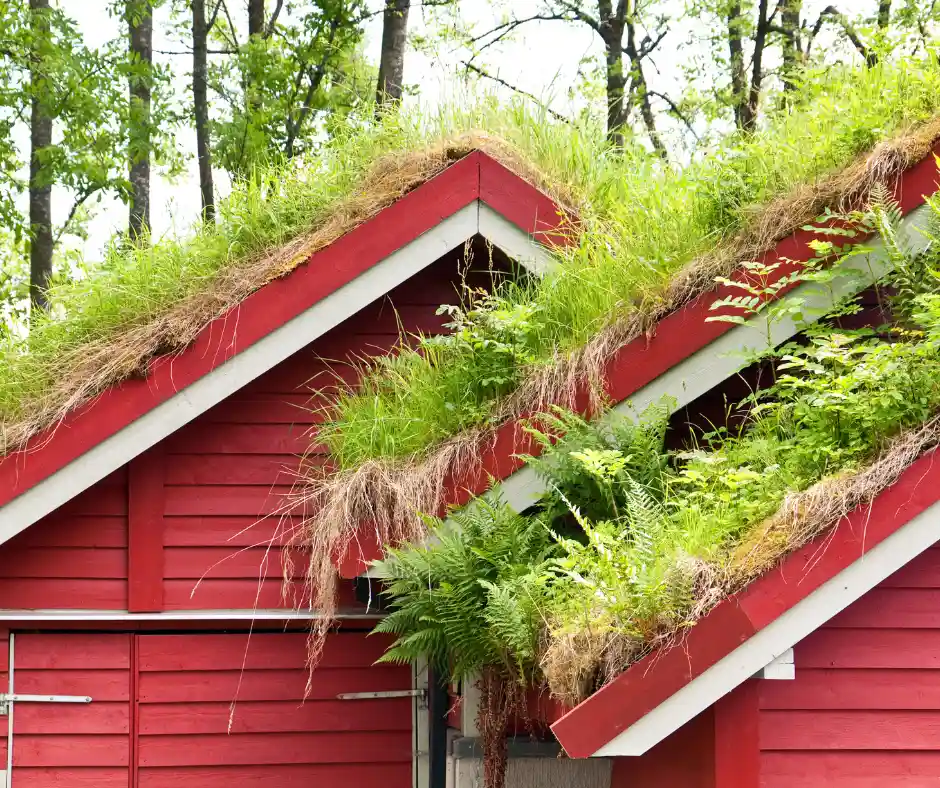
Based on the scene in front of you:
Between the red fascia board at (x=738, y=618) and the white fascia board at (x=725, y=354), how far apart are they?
1.50 meters

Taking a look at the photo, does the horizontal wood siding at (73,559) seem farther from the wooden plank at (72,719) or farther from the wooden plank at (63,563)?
the wooden plank at (72,719)

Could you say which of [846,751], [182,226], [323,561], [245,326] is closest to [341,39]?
[182,226]

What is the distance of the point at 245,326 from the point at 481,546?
1.94 meters

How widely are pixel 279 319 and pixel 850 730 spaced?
3511 millimetres

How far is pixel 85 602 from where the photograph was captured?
637 centimetres

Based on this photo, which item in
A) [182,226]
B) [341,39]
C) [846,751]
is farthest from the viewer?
[341,39]

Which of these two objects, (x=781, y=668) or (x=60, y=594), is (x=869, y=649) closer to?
(x=781, y=668)

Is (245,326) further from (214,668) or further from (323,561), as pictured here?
(214,668)

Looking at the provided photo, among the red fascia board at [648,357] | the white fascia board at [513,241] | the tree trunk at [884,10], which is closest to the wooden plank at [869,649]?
the red fascia board at [648,357]

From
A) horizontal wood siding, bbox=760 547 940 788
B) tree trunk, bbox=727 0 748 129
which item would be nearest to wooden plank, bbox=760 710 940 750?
horizontal wood siding, bbox=760 547 940 788

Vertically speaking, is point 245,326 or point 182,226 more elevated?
point 182,226

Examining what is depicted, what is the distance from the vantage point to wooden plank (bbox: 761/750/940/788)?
4129 mm

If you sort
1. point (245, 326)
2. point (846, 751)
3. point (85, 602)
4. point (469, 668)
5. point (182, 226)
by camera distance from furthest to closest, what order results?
1. point (182, 226)
2. point (85, 602)
3. point (245, 326)
4. point (469, 668)
5. point (846, 751)

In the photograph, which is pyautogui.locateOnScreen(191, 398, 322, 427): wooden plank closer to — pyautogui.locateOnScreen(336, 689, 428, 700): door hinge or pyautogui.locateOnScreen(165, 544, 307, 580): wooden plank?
pyautogui.locateOnScreen(165, 544, 307, 580): wooden plank
